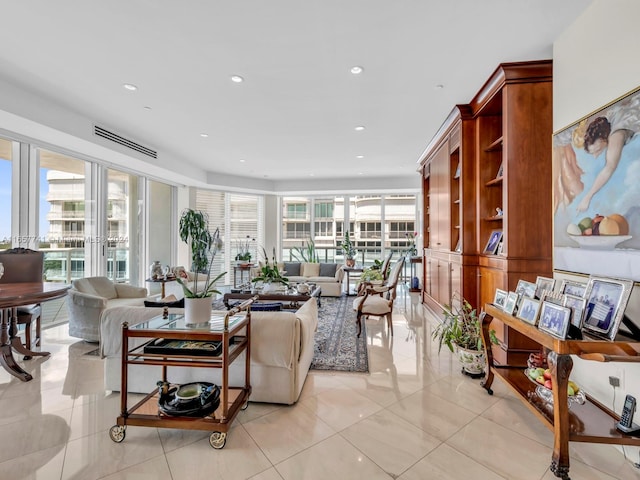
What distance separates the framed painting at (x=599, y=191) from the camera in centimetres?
172

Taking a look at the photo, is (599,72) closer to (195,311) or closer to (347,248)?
(195,311)

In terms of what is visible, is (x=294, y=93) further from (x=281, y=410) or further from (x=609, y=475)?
(x=609, y=475)

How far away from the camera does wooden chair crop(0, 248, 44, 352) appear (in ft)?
10.7

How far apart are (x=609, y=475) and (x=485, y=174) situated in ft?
8.90

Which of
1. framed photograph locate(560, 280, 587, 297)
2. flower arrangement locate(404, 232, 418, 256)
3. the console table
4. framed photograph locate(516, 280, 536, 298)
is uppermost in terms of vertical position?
flower arrangement locate(404, 232, 418, 256)

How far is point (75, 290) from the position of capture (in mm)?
3662

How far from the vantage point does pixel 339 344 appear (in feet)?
12.0

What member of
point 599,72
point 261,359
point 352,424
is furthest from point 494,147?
point 261,359

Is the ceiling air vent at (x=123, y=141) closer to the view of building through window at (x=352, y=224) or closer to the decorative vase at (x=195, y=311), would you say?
the decorative vase at (x=195, y=311)

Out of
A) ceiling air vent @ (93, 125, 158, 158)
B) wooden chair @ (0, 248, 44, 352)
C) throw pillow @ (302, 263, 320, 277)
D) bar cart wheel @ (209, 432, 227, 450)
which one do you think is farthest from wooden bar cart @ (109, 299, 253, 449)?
throw pillow @ (302, 263, 320, 277)

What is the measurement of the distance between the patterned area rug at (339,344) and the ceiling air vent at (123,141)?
401 centimetres

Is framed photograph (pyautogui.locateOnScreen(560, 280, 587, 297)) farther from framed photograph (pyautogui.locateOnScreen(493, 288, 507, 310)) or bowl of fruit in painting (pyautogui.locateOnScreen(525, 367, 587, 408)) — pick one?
bowl of fruit in painting (pyautogui.locateOnScreen(525, 367, 587, 408))

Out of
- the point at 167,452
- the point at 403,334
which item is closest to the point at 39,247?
the point at 167,452

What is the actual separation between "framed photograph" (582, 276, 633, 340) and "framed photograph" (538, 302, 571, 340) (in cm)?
17
